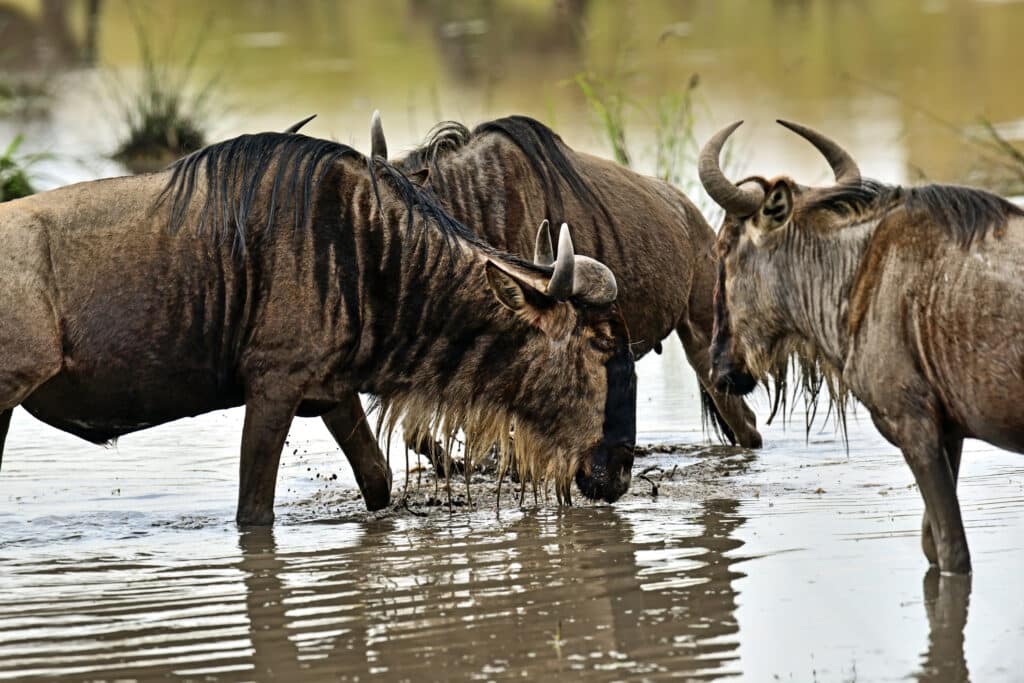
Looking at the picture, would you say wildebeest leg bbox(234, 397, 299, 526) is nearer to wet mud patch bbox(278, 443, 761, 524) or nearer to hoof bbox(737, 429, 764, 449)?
wet mud patch bbox(278, 443, 761, 524)

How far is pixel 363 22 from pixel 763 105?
10.8 metres

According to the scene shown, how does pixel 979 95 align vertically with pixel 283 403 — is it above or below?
above

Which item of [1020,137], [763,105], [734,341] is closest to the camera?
[734,341]

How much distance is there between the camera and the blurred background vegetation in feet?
49.5

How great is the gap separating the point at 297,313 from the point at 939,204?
2458 millimetres

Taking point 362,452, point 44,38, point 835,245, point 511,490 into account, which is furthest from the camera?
point 44,38

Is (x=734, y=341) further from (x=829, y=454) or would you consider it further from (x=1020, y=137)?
(x=1020, y=137)

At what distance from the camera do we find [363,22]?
27.2 m

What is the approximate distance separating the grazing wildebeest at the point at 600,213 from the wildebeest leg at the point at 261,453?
142cm

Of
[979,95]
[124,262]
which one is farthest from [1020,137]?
[124,262]

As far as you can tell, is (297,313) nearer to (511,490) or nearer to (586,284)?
(586,284)

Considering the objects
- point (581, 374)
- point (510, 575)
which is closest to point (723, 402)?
point (581, 374)

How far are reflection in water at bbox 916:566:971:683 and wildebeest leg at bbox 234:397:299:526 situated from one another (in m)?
2.53

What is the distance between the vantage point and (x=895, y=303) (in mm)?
5664
